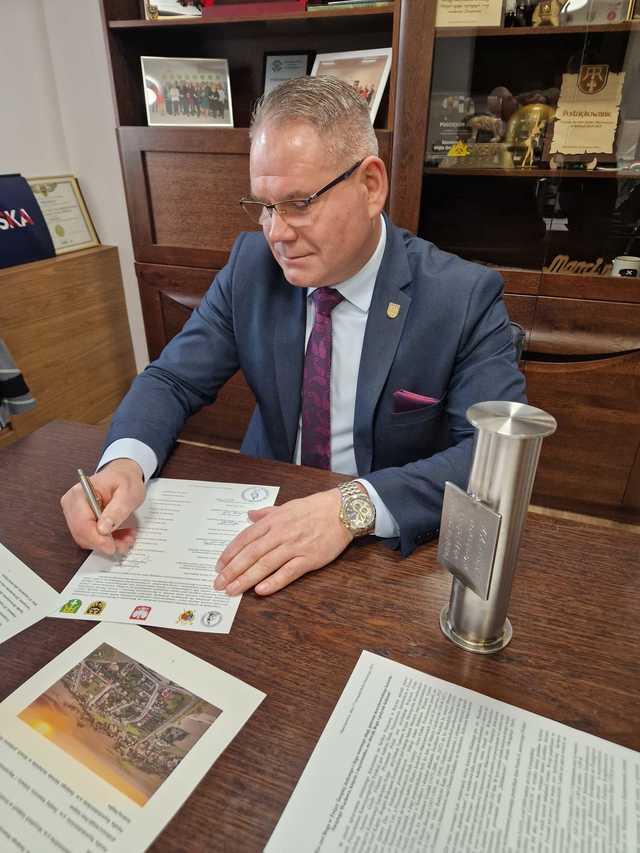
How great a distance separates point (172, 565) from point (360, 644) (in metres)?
0.29

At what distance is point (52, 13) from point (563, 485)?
2874 mm

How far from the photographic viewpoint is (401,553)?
0.81 meters

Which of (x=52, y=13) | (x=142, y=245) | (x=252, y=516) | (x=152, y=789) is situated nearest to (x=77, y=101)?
(x=52, y=13)

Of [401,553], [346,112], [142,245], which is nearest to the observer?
[401,553]

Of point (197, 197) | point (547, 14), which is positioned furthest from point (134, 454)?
point (547, 14)

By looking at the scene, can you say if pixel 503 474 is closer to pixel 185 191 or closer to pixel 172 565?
pixel 172 565

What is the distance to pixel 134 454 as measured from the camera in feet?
3.18

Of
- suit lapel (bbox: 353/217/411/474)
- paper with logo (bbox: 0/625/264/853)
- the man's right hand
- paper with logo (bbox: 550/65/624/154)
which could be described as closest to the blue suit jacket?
suit lapel (bbox: 353/217/411/474)

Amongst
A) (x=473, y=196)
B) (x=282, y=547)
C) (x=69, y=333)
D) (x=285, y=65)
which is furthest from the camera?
(x=69, y=333)

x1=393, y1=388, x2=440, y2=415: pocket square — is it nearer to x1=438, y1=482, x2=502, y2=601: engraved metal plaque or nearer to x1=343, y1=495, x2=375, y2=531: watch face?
x1=343, y1=495, x2=375, y2=531: watch face

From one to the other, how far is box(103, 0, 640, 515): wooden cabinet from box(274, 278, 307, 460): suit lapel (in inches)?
36.9

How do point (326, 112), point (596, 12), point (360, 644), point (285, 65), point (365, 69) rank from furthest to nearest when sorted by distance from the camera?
point (285, 65), point (365, 69), point (596, 12), point (326, 112), point (360, 644)

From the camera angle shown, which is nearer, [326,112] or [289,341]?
[326,112]

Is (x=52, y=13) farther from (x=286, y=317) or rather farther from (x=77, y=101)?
(x=286, y=317)
